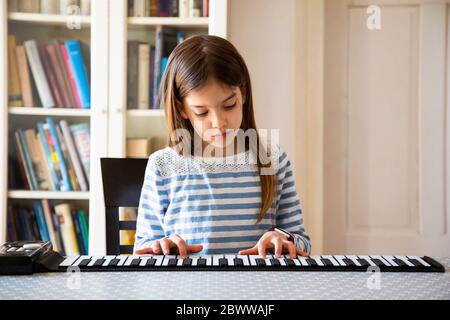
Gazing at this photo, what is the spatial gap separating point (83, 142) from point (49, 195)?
24cm

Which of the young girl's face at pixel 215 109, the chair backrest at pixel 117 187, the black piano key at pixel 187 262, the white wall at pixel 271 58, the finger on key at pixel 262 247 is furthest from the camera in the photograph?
the white wall at pixel 271 58

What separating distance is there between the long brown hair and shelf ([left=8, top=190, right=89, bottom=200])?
96 centimetres

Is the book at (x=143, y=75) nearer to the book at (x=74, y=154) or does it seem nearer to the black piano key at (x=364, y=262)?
the book at (x=74, y=154)

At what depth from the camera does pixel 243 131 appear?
52.0 inches

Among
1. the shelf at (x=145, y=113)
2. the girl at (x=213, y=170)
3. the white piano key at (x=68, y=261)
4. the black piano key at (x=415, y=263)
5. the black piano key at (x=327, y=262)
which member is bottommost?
the white piano key at (x=68, y=261)

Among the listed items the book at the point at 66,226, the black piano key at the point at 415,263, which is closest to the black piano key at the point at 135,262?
the black piano key at the point at 415,263

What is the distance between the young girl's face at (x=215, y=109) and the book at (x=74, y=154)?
109cm

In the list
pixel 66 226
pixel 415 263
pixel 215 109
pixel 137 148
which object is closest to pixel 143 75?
pixel 137 148

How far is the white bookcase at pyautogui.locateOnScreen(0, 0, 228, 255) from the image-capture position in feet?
6.96

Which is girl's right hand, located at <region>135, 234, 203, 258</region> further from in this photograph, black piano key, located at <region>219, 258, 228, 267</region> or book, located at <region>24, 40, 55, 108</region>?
book, located at <region>24, 40, 55, 108</region>

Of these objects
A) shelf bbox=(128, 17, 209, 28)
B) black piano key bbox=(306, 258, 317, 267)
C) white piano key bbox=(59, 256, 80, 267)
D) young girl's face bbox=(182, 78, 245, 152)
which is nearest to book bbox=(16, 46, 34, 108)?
shelf bbox=(128, 17, 209, 28)

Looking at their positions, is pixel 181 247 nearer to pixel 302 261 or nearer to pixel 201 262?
pixel 201 262

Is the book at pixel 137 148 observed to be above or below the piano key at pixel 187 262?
above

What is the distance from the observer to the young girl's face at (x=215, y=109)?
116 centimetres
